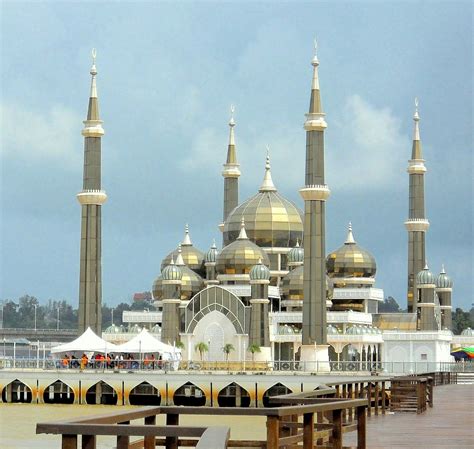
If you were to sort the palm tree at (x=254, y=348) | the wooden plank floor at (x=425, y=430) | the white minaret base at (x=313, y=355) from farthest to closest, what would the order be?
1. the palm tree at (x=254, y=348)
2. the white minaret base at (x=313, y=355)
3. the wooden plank floor at (x=425, y=430)

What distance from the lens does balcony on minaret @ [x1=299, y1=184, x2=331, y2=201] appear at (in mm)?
74375

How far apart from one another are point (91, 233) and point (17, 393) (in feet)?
46.8

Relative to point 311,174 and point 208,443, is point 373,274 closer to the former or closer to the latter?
point 311,174

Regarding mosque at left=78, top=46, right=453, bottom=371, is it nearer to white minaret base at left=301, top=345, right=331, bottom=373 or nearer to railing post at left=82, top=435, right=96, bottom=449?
white minaret base at left=301, top=345, right=331, bottom=373

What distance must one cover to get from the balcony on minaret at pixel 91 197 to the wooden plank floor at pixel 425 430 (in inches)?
2011

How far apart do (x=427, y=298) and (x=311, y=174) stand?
674 inches

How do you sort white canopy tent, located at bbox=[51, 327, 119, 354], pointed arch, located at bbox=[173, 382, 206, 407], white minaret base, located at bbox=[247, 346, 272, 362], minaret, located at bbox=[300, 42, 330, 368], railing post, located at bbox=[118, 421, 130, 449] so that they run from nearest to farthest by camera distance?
railing post, located at bbox=[118, 421, 130, 449]
white canopy tent, located at bbox=[51, 327, 119, 354]
pointed arch, located at bbox=[173, 382, 206, 407]
minaret, located at bbox=[300, 42, 330, 368]
white minaret base, located at bbox=[247, 346, 272, 362]

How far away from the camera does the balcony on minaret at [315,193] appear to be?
74.4 m

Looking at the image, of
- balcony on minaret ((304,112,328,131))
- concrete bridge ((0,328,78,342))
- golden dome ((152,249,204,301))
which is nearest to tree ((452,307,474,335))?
concrete bridge ((0,328,78,342))

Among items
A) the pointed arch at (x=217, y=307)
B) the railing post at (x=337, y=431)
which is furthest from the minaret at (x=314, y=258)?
the railing post at (x=337, y=431)

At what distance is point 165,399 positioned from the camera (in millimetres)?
67188

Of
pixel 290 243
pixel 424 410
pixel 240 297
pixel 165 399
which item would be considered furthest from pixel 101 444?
pixel 290 243

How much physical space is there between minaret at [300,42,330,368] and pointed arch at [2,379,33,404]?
1461cm

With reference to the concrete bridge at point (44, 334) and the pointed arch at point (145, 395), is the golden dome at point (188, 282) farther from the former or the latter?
the concrete bridge at point (44, 334)
